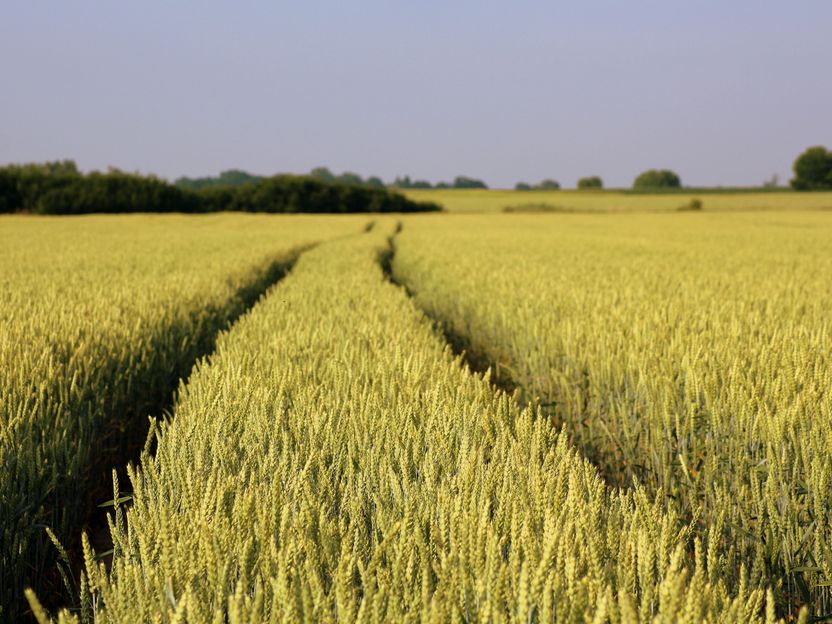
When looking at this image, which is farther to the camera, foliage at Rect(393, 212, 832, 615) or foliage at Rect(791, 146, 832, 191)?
foliage at Rect(791, 146, 832, 191)

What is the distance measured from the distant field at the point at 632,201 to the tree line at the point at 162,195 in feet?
25.3

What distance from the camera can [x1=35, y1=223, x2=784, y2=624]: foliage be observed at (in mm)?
1023

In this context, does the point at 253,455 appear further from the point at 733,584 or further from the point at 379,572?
the point at 733,584

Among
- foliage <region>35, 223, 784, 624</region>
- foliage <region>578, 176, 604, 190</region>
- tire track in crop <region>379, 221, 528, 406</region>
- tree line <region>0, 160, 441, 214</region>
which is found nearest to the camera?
foliage <region>35, 223, 784, 624</region>

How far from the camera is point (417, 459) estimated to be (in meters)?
1.74

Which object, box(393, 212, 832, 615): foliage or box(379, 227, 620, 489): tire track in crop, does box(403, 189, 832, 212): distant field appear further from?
box(393, 212, 832, 615): foliage

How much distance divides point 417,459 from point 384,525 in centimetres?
40

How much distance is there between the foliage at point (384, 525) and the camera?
102 centimetres

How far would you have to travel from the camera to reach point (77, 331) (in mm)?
3367

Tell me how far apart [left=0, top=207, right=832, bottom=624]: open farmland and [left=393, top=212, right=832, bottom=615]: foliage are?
2 centimetres

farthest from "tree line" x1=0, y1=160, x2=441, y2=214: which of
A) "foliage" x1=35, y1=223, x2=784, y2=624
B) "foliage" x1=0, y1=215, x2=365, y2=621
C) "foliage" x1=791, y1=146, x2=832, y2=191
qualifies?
"foliage" x1=791, y1=146, x2=832, y2=191

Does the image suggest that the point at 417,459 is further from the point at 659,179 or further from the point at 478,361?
the point at 659,179

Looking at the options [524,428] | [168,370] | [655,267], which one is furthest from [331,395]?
[655,267]

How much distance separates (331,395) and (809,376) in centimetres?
185
